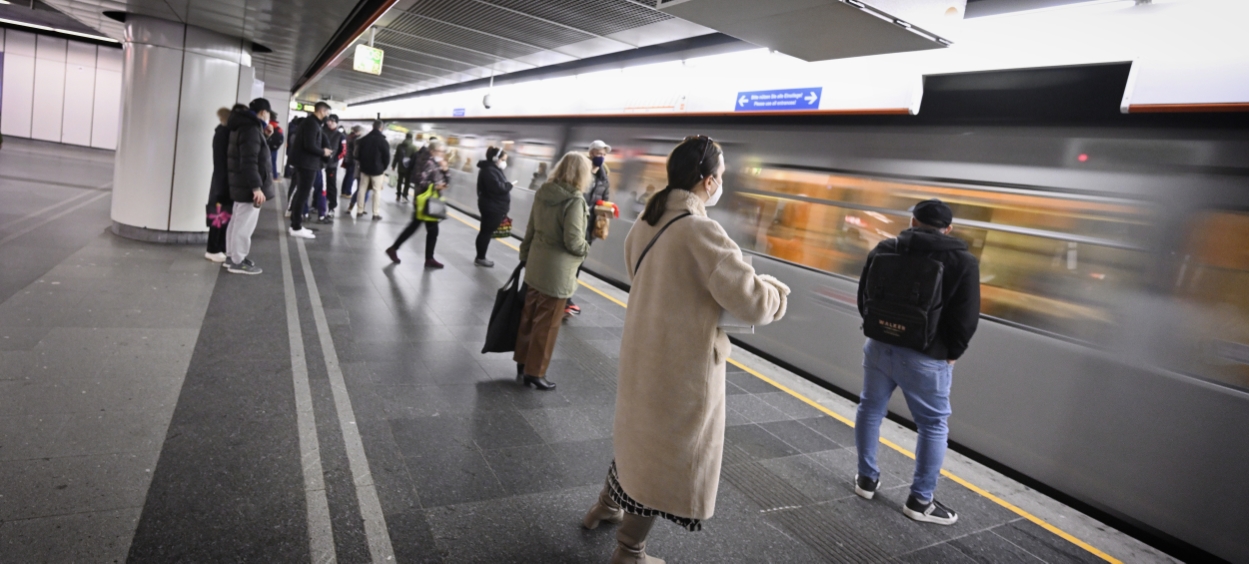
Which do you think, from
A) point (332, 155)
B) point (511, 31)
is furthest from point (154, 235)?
point (511, 31)

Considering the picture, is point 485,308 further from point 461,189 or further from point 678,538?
point 461,189

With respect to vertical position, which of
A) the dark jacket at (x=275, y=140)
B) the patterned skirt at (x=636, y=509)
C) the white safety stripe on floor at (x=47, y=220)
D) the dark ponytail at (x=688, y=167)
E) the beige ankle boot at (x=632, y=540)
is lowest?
the white safety stripe on floor at (x=47, y=220)

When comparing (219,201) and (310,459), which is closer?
(310,459)

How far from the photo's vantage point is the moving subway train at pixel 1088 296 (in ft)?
11.3

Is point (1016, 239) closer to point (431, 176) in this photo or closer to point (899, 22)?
point (899, 22)

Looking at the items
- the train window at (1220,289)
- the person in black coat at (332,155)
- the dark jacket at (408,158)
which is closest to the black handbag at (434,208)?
the person in black coat at (332,155)

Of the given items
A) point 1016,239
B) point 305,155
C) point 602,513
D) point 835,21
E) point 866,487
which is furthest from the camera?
point 305,155

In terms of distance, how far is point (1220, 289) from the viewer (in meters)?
3.45

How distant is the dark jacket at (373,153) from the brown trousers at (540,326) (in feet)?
25.3

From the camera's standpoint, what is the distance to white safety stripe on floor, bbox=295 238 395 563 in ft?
8.61

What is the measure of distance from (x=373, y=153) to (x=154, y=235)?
3942mm

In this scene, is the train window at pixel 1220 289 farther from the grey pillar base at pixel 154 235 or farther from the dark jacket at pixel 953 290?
the grey pillar base at pixel 154 235

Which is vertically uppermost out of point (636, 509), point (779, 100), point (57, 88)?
point (779, 100)

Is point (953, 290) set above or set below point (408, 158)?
below
